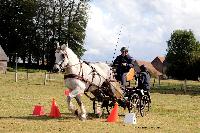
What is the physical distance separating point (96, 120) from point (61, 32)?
3207 inches

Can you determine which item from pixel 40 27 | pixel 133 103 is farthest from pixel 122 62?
pixel 40 27

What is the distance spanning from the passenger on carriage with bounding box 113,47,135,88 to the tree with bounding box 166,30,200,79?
92024mm

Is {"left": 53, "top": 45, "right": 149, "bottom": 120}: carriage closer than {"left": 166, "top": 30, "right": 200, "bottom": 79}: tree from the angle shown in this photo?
Yes

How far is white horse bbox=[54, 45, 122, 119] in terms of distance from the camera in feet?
55.6

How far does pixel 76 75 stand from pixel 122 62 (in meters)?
2.88

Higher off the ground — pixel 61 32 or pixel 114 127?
pixel 61 32

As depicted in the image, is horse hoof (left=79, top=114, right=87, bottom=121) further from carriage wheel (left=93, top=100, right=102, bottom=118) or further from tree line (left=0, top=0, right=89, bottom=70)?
tree line (left=0, top=0, right=89, bottom=70)

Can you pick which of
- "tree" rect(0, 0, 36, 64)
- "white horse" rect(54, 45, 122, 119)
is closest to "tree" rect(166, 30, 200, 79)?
"tree" rect(0, 0, 36, 64)

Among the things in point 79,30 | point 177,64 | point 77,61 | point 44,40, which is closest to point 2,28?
point 44,40

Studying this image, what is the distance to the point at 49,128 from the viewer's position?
48.2 feet

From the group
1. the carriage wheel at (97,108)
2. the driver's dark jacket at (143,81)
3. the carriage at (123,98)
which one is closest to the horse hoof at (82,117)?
the carriage at (123,98)

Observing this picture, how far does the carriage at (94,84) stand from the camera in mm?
17047

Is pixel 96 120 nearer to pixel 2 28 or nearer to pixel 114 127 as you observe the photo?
pixel 114 127

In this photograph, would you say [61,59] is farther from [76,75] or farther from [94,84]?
[94,84]
